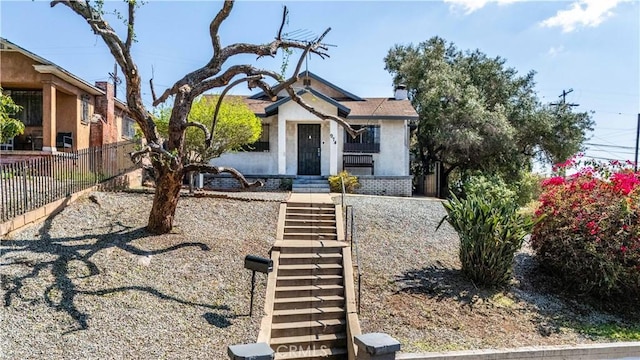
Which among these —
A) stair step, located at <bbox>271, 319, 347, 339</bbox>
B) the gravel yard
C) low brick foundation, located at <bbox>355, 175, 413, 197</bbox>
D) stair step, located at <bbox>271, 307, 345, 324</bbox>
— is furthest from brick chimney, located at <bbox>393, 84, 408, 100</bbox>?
stair step, located at <bbox>271, 319, 347, 339</bbox>

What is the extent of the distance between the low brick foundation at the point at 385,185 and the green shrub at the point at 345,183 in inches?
31.7

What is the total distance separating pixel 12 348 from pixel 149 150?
13.9 feet

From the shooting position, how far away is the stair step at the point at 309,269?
29.3 ft

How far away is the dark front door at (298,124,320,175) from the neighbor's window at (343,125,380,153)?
1.44 metres

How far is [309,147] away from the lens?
20.7 m

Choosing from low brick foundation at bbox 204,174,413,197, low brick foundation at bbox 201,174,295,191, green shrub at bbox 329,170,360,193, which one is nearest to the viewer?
green shrub at bbox 329,170,360,193

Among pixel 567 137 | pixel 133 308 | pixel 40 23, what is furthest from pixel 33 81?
pixel 567 137

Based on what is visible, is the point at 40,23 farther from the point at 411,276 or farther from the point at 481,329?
the point at 481,329

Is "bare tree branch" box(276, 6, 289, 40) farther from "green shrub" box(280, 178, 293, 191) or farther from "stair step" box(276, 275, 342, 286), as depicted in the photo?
"green shrub" box(280, 178, 293, 191)

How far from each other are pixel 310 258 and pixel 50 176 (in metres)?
6.84

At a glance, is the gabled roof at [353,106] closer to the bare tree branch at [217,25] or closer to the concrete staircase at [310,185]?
the concrete staircase at [310,185]

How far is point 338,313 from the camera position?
803 cm

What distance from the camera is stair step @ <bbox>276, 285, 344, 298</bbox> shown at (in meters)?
8.32

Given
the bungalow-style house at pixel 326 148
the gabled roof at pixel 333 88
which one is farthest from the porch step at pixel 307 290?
the gabled roof at pixel 333 88
